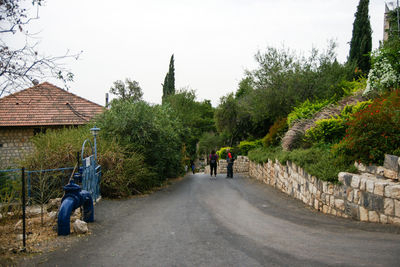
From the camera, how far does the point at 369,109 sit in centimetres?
814

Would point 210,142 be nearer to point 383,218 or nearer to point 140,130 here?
point 140,130

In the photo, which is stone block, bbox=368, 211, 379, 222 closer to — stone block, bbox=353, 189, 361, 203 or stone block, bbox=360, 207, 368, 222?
stone block, bbox=360, 207, 368, 222

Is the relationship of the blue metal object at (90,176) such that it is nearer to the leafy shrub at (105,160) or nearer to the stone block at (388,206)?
the leafy shrub at (105,160)

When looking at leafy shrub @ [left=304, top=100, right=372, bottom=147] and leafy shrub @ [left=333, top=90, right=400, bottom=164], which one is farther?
leafy shrub @ [left=304, top=100, right=372, bottom=147]

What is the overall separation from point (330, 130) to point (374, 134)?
357 centimetres

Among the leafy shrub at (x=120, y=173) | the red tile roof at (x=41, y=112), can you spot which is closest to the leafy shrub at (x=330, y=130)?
the leafy shrub at (x=120, y=173)

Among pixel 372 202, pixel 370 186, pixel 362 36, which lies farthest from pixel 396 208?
pixel 362 36

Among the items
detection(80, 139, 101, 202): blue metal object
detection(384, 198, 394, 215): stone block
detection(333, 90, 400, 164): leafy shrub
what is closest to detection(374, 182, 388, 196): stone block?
detection(384, 198, 394, 215): stone block

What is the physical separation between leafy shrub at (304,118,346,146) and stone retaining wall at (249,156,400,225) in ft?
4.92

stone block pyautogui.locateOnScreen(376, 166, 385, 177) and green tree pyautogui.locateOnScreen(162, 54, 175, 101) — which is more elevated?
green tree pyautogui.locateOnScreen(162, 54, 175, 101)

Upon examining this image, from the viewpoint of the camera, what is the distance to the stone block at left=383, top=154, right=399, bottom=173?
6.50 metres

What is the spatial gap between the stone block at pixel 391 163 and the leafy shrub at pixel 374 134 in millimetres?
246

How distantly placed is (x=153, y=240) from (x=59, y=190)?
18.7 ft

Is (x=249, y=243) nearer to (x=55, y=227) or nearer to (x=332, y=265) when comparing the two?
(x=332, y=265)
